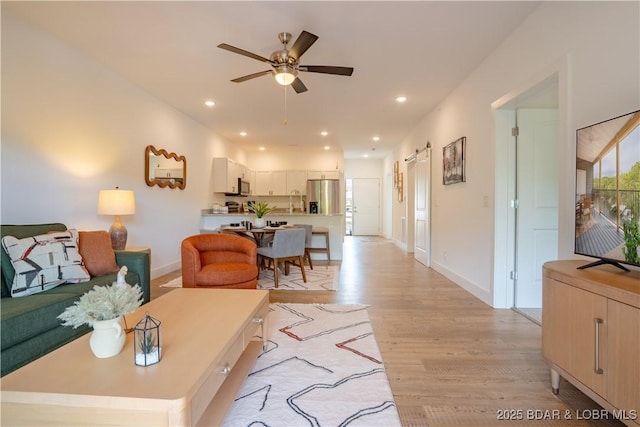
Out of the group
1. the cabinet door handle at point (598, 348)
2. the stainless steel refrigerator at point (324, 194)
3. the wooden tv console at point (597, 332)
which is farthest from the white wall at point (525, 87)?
the stainless steel refrigerator at point (324, 194)

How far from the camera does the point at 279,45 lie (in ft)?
9.72

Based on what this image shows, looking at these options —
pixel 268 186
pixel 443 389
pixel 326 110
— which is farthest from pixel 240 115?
pixel 443 389

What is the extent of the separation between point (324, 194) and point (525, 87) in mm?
5735

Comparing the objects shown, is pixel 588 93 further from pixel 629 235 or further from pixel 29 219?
pixel 29 219

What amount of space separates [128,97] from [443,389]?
4.52 m

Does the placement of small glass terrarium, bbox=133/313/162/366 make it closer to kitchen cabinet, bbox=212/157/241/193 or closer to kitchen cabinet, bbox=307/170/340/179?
kitchen cabinet, bbox=212/157/241/193

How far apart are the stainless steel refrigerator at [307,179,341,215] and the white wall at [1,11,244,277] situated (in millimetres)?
3946

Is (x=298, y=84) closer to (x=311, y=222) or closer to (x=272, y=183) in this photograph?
(x=311, y=222)

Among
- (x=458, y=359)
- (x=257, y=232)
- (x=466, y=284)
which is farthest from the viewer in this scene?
(x=257, y=232)

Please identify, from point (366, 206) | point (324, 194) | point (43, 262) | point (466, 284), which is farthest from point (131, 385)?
point (366, 206)

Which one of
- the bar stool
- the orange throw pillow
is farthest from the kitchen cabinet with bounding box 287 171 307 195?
the orange throw pillow

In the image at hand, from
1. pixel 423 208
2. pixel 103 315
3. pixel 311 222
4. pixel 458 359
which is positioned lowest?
pixel 458 359

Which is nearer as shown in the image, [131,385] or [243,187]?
[131,385]

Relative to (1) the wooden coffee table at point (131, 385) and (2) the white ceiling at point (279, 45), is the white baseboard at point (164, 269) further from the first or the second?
(1) the wooden coffee table at point (131, 385)
